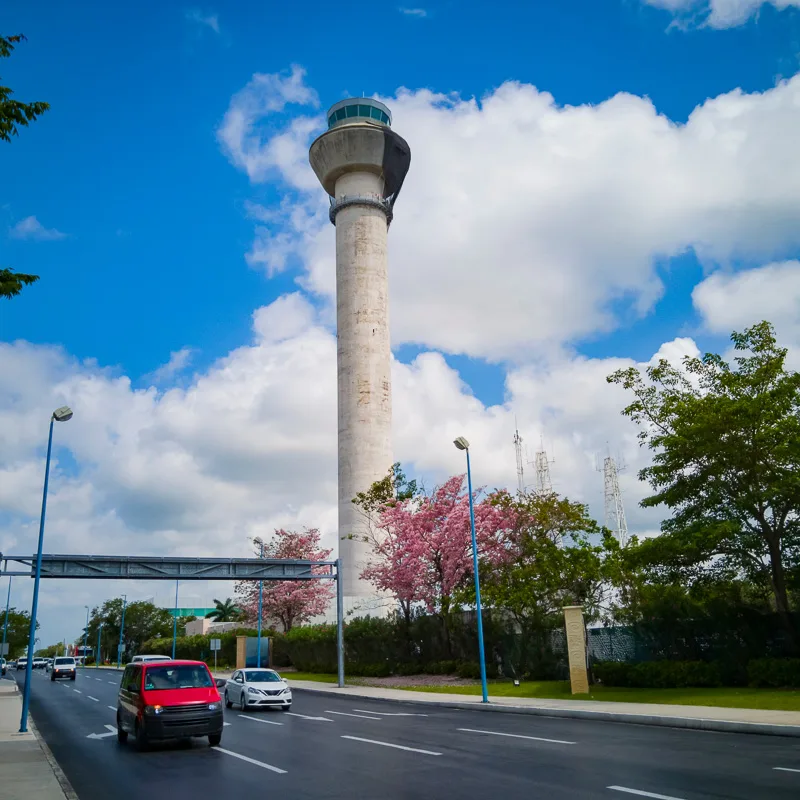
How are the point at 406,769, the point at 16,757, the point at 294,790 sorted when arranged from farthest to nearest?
the point at 16,757 → the point at 406,769 → the point at 294,790

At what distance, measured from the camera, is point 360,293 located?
213 ft

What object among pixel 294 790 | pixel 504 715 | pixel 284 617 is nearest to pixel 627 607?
pixel 504 715

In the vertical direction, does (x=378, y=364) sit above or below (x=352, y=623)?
above

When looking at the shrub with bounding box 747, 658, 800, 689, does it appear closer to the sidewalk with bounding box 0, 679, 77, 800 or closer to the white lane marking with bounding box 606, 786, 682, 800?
the white lane marking with bounding box 606, 786, 682, 800

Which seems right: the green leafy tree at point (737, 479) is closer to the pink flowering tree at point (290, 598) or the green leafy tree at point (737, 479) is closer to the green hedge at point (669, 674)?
the green hedge at point (669, 674)

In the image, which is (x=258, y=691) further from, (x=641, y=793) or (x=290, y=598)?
(x=290, y=598)

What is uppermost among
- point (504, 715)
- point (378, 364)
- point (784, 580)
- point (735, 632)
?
point (378, 364)

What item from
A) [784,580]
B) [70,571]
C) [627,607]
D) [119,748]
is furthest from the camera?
[70,571]

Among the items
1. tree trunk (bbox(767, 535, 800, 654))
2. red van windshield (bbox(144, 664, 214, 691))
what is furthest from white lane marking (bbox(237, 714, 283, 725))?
tree trunk (bbox(767, 535, 800, 654))

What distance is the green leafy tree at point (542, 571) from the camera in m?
31.1

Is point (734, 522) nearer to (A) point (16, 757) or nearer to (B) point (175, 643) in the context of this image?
(A) point (16, 757)

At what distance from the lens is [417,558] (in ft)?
136

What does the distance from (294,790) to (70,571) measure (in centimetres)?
2884

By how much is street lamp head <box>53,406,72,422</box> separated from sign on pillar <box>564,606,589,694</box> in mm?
18457
